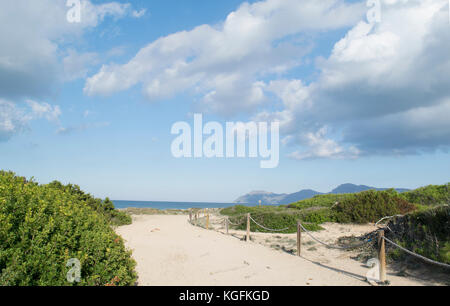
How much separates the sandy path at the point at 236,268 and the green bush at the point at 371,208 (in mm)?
6666

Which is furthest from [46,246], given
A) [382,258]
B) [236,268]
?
[382,258]

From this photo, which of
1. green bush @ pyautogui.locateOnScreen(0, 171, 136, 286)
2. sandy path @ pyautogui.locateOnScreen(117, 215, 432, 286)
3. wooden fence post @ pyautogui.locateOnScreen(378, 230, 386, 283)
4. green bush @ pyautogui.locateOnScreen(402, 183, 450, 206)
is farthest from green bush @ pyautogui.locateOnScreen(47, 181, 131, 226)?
green bush @ pyautogui.locateOnScreen(402, 183, 450, 206)

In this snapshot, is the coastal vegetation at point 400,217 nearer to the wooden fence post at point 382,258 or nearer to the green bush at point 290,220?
the green bush at point 290,220

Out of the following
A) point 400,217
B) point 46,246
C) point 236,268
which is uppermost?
point 46,246

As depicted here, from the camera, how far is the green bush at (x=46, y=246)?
3.23 m

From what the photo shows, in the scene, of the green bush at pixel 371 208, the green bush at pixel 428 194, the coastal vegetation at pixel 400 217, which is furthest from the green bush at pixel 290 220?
the green bush at pixel 428 194

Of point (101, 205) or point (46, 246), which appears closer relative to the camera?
point (46, 246)

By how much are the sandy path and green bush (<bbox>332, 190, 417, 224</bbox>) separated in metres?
6.67

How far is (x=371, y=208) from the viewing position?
14.6 m

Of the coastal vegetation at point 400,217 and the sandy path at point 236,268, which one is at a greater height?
the coastal vegetation at point 400,217

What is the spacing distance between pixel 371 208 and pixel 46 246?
14867 millimetres

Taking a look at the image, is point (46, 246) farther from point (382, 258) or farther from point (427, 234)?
point (427, 234)
